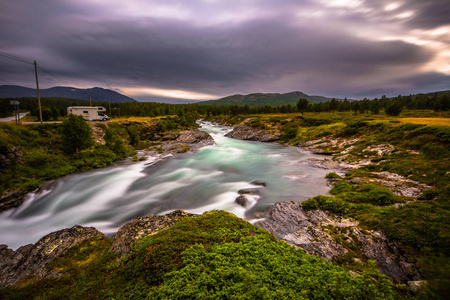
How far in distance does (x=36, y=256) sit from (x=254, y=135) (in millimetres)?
51432

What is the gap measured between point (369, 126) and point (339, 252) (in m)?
35.6

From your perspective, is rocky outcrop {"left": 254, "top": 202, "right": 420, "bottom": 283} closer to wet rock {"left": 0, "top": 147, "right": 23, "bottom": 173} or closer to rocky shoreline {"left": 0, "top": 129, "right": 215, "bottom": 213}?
rocky shoreline {"left": 0, "top": 129, "right": 215, "bottom": 213}

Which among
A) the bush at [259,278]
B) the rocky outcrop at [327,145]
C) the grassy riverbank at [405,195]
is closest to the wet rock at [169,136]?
the rocky outcrop at [327,145]

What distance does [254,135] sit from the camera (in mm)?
54844

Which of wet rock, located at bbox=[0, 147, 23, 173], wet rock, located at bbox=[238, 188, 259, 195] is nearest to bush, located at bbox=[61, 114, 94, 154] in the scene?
wet rock, located at bbox=[0, 147, 23, 173]

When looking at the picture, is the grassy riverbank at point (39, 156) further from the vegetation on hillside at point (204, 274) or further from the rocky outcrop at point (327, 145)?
the rocky outcrop at point (327, 145)

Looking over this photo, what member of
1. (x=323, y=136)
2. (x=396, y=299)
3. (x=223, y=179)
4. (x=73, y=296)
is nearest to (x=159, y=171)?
(x=223, y=179)

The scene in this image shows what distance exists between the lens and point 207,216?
8.51m

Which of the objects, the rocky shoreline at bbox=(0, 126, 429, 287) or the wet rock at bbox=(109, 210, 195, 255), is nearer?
the rocky shoreline at bbox=(0, 126, 429, 287)

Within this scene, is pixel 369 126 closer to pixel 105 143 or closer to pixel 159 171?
Answer: pixel 159 171

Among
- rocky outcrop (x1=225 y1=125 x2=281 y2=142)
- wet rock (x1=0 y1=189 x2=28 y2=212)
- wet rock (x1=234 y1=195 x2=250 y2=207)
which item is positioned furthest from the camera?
rocky outcrop (x1=225 y1=125 x2=281 y2=142)

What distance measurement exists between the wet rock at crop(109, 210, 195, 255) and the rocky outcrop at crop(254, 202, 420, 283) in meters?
5.27

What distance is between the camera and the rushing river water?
1326 centimetres

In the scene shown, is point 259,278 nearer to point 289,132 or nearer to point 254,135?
point 289,132
